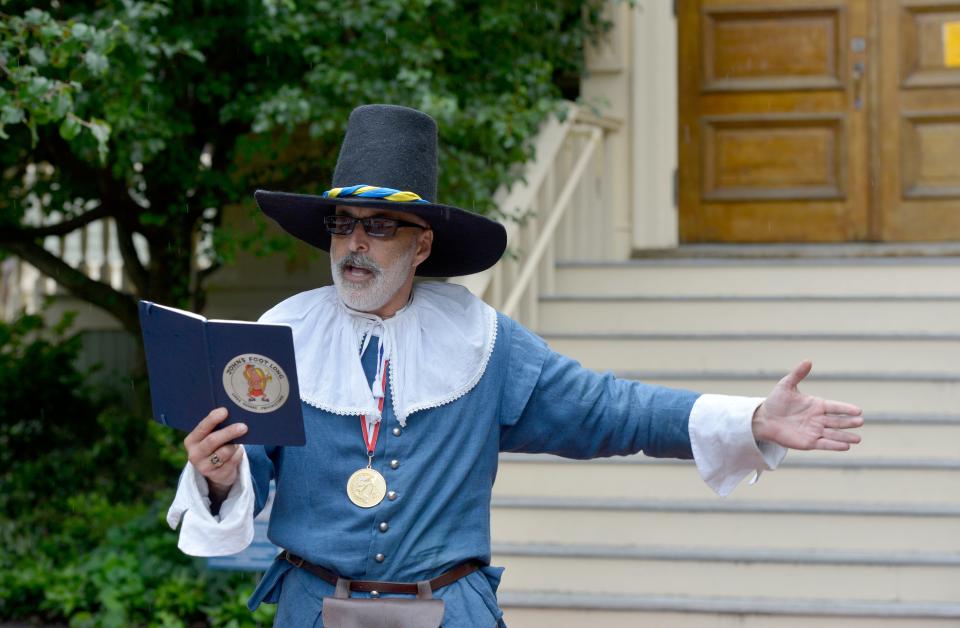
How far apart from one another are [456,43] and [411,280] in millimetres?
3403

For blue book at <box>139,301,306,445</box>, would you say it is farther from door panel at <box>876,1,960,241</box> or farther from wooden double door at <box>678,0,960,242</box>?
door panel at <box>876,1,960,241</box>

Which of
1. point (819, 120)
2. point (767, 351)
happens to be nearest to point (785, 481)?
point (767, 351)

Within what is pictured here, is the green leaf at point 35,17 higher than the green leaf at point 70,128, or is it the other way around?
the green leaf at point 35,17

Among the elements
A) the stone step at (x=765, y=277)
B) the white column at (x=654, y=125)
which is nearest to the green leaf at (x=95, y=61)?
the stone step at (x=765, y=277)

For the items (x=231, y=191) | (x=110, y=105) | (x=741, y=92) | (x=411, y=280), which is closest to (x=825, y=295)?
(x=741, y=92)

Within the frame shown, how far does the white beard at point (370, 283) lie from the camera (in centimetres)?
282

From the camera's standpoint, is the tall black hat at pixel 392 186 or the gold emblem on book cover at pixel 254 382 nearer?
the gold emblem on book cover at pixel 254 382

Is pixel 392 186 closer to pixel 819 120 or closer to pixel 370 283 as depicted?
pixel 370 283

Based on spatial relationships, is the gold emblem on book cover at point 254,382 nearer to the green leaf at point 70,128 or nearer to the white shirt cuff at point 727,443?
the white shirt cuff at point 727,443

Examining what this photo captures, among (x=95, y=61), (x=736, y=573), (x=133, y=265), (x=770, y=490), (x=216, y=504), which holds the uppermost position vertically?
(x=95, y=61)

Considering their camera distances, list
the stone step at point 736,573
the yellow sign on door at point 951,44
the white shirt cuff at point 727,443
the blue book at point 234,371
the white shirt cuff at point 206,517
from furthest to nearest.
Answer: the yellow sign on door at point 951,44 < the stone step at point 736,573 < the white shirt cuff at point 727,443 < the white shirt cuff at point 206,517 < the blue book at point 234,371

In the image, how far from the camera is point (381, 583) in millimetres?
2686

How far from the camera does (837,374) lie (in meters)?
5.99

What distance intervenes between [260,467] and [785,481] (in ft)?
10.5
